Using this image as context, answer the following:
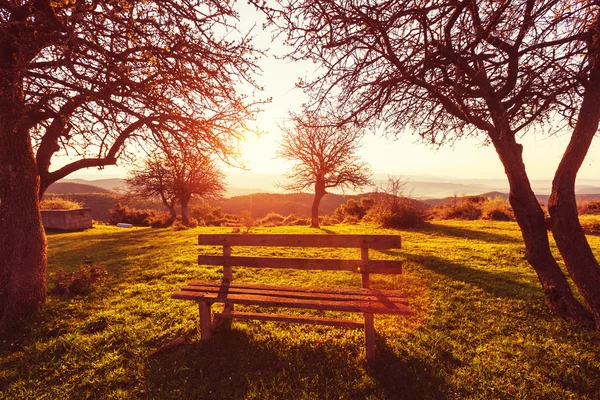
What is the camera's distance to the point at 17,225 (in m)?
4.95

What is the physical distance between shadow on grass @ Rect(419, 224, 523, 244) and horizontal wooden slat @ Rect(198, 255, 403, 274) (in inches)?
406

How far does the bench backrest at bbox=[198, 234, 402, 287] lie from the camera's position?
402 cm

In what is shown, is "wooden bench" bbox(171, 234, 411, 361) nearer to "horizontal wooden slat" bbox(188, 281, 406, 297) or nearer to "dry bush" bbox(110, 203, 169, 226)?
"horizontal wooden slat" bbox(188, 281, 406, 297)

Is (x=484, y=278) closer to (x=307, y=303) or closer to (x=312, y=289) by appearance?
(x=312, y=289)

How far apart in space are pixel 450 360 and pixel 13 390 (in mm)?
5529

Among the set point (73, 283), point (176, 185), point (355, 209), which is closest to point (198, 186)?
point (176, 185)

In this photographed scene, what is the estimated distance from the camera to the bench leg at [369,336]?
141 inches

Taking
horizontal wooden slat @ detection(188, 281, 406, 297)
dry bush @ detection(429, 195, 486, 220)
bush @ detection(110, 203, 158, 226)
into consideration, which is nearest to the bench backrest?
horizontal wooden slat @ detection(188, 281, 406, 297)

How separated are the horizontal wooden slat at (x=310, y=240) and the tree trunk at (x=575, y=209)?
2686mm

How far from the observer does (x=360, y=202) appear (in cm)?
2661

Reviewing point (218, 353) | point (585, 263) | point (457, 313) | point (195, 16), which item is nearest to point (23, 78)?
point (195, 16)

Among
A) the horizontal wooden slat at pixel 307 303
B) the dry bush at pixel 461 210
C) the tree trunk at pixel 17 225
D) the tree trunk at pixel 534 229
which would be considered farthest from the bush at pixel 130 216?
the tree trunk at pixel 534 229

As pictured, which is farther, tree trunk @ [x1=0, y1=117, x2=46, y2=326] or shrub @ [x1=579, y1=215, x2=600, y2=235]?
shrub @ [x1=579, y1=215, x2=600, y2=235]

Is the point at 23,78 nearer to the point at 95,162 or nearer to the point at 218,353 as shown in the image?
the point at 95,162
